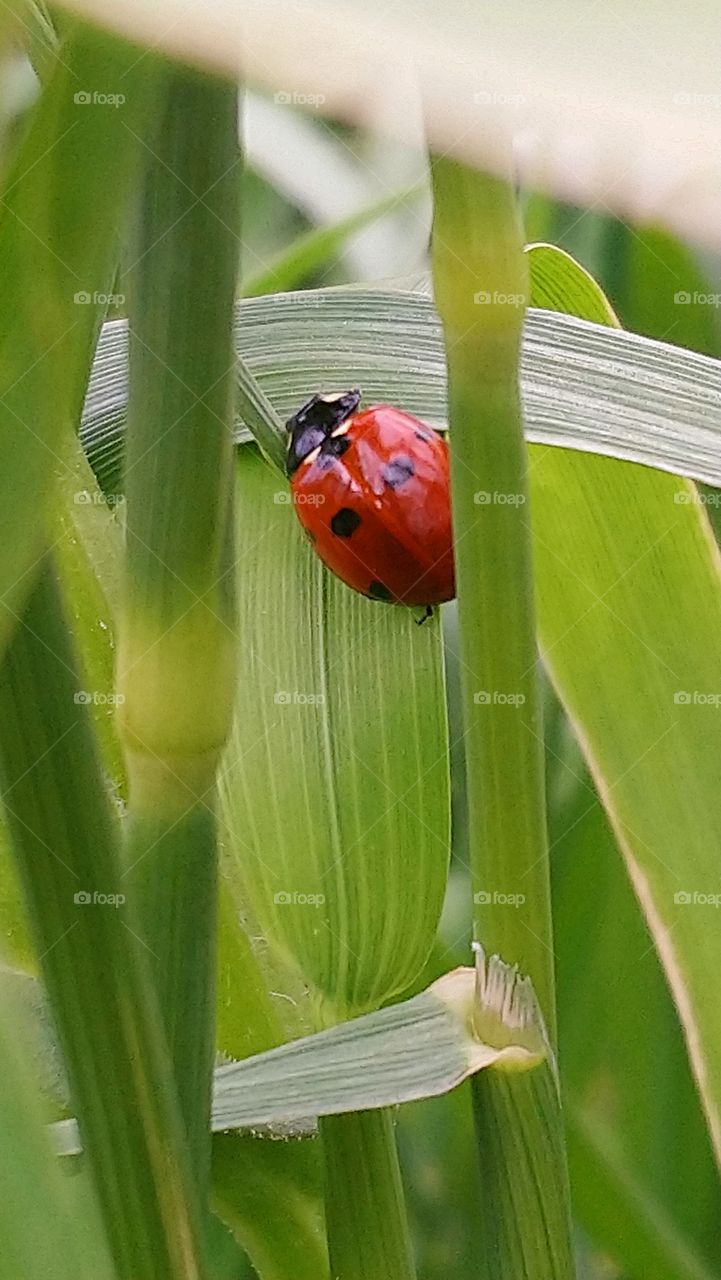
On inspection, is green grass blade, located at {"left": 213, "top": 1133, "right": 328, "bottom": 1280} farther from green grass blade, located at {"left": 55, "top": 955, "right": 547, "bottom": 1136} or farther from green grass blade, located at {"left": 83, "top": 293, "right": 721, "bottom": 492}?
green grass blade, located at {"left": 83, "top": 293, "right": 721, "bottom": 492}

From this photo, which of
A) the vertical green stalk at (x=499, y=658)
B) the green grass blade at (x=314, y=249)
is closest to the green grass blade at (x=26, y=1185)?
the vertical green stalk at (x=499, y=658)

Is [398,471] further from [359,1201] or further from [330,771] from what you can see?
[359,1201]

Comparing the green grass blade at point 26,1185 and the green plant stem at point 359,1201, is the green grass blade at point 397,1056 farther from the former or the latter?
the green grass blade at point 26,1185

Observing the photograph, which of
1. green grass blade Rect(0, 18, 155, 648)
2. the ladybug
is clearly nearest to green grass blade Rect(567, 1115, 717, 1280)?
the ladybug

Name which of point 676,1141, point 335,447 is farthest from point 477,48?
point 676,1141

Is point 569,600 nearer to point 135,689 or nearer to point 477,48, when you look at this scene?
point 135,689
